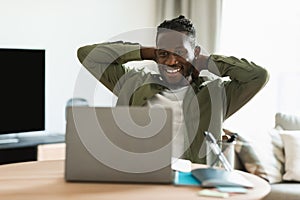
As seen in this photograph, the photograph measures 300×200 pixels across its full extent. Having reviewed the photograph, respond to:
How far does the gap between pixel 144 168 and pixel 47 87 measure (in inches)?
106

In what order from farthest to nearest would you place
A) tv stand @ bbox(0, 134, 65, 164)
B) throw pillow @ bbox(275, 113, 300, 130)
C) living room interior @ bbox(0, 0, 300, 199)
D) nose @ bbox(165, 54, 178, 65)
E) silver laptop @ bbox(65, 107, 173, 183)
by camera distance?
1. living room interior @ bbox(0, 0, 300, 199)
2. throw pillow @ bbox(275, 113, 300, 130)
3. tv stand @ bbox(0, 134, 65, 164)
4. nose @ bbox(165, 54, 178, 65)
5. silver laptop @ bbox(65, 107, 173, 183)

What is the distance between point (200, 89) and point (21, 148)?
6.17ft

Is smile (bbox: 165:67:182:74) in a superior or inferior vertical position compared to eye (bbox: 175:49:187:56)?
inferior

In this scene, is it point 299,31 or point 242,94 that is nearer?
point 242,94

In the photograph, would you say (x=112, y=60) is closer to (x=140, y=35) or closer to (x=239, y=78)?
(x=239, y=78)

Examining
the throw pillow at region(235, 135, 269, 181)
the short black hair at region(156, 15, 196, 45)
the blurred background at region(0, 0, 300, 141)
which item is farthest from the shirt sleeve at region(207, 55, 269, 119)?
the blurred background at region(0, 0, 300, 141)

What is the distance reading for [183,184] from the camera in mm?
1521

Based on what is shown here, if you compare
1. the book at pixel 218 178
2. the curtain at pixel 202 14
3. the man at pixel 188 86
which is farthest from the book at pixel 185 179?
the curtain at pixel 202 14

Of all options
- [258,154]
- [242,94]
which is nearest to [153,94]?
[242,94]

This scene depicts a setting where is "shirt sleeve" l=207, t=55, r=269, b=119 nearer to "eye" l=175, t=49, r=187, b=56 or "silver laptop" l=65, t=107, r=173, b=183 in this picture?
"eye" l=175, t=49, r=187, b=56

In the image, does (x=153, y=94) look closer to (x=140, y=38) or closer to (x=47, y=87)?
(x=47, y=87)

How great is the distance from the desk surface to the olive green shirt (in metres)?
0.50

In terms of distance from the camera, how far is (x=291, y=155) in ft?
11.5

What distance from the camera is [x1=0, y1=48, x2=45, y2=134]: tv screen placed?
3.65m
